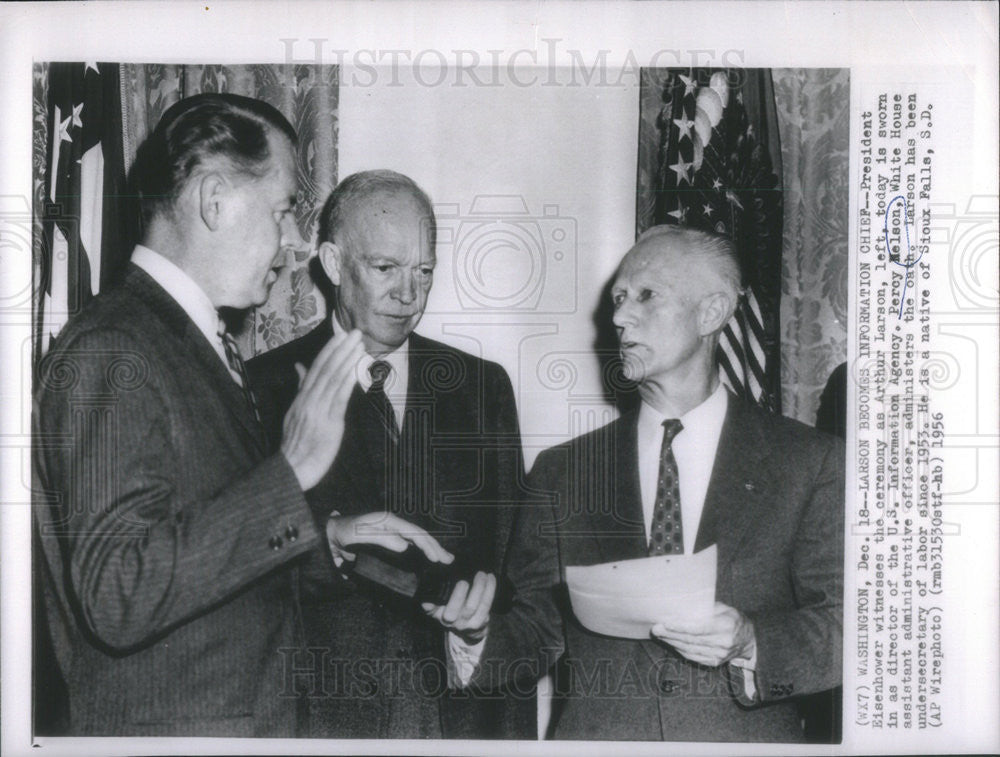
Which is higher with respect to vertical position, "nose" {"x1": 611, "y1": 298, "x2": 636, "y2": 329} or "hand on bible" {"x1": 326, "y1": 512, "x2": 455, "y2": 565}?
"nose" {"x1": 611, "y1": 298, "x2": 636, "y2": 329}

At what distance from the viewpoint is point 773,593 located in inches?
79.1

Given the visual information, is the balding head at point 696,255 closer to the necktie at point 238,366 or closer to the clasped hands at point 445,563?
the clasped hands at point 445,563

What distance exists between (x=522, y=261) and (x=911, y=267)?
895 mm

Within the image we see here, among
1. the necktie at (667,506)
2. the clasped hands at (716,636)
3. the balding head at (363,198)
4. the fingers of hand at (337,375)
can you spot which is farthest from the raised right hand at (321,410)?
the clasped hands at (716,636)

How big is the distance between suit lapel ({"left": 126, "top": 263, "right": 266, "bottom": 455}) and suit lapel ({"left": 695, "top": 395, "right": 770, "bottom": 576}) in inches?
38.7

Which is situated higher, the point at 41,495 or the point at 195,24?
the point at 195,24

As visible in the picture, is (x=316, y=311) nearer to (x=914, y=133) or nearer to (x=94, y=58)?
(x=94, y=58)

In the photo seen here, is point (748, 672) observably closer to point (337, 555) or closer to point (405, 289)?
point (337, 555)

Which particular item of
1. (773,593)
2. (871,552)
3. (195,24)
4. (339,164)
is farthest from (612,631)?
(195,24)

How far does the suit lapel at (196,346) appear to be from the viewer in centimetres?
191

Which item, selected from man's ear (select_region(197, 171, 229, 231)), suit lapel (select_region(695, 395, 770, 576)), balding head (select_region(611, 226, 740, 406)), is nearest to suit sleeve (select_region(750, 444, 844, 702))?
suit lapel (select_region(695, 395, 770, 576))

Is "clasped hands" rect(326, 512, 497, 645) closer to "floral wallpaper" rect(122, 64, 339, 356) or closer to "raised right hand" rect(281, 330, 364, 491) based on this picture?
"raised right hand" rect(281, 330, 364, 491)

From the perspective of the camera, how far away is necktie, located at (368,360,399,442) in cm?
203

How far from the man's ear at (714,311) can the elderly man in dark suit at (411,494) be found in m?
0.45
